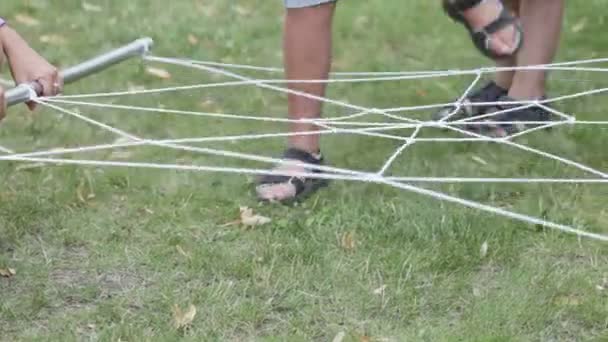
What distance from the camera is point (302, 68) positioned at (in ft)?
8.00

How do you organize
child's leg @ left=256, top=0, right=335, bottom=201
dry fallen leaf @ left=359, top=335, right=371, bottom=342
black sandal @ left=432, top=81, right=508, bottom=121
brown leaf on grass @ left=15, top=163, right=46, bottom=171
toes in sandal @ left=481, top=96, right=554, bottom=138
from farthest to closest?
black sandal @ left=432, top=81, right=508, bottom=121 → toes in sandal @ left=481, top=96, right=554, bottom=138 → brown leaf on grass @ left=15, top=163, right=46, bottom=171 → child's leg @ left=256, top=0, right=335, bottom=201 → dry fallen leaf @ left=359, top=335, right=371, bottom=342

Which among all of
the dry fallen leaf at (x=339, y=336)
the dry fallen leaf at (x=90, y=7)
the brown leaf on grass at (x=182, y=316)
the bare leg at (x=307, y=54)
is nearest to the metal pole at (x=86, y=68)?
the bare leg at (x=307, y=54)

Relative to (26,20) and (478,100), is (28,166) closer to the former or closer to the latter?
(478,100)

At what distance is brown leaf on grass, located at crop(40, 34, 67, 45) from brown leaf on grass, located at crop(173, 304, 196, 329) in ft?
6.15

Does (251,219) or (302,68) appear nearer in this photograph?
(251,219)

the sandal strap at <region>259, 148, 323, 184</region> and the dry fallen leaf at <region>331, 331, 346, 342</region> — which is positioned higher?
the sandal strap at <region>259, 148, 323, 184</region>

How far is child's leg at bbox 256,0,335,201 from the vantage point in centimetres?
240

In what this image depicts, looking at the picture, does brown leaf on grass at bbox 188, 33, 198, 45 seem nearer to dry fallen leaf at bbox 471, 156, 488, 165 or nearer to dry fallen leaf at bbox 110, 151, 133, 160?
dry fallen leaf at bbox 110, 151, 133, 160

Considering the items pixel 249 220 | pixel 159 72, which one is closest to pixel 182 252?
pixel 249 220

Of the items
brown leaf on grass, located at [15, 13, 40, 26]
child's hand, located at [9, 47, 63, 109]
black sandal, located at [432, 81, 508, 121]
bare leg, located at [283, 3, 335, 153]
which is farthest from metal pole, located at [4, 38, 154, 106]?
brown leaf on grass, located at [15, 13, 40, 26]

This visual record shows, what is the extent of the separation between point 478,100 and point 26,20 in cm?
175

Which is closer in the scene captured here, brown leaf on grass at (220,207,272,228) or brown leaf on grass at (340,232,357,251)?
brown leaf on grass at (340,232,357,251)

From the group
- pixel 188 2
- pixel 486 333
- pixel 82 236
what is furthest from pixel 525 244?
pixel 188 2

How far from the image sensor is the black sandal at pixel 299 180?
2.41 meters
